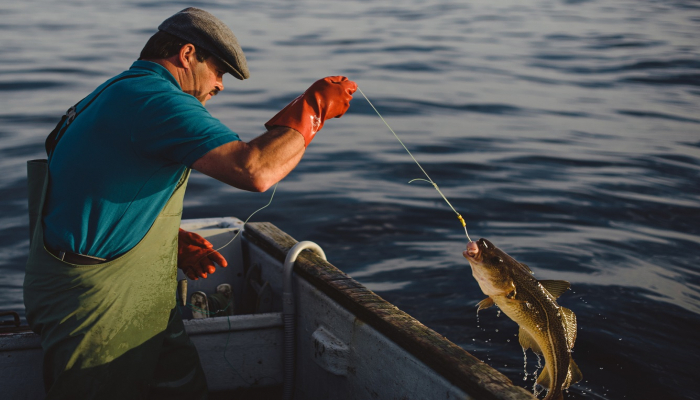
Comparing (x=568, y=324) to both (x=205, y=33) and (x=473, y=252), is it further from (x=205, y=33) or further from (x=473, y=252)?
(x=205, y=33)

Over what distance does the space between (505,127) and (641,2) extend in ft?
104

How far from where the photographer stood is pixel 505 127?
13461 mm

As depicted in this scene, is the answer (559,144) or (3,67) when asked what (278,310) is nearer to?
(559,144)

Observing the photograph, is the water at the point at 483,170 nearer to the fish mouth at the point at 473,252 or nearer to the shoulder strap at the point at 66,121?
the fish mouth at the point at 473,252

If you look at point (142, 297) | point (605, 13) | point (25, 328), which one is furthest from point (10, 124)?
point (605, 13)

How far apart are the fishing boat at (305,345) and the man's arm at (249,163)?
0.94m

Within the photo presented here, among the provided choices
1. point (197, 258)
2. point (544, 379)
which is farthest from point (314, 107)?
point (544, 379)

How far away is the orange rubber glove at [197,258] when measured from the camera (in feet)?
12.6

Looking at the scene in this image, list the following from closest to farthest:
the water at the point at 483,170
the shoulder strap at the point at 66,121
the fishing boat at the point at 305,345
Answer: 1. the shoulder strap at the point at 66,121
2. the fishing boat at the point at 305,345
3. the water at the point at 483,170

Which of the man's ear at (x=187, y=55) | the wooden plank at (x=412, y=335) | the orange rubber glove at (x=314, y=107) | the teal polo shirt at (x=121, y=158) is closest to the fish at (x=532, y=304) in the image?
the wooden plank at (x=412, y=335)

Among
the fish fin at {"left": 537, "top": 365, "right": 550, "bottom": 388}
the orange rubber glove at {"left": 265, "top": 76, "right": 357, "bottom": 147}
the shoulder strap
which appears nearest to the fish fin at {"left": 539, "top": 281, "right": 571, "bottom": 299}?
the fish fin at {"left": 537, "top": 365, "right": 550, "bottom": 388}

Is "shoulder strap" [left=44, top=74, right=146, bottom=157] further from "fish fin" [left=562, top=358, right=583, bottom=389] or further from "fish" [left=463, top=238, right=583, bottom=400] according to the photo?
"fish fin" [left=562, top=358, right=583, bottom=389]

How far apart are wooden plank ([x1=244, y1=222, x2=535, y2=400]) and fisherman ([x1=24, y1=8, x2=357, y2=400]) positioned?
0.83 m

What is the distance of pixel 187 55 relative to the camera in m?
3.05
